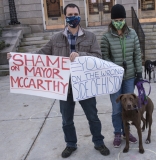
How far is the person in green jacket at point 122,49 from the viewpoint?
3.04m

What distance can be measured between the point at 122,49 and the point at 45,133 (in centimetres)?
195

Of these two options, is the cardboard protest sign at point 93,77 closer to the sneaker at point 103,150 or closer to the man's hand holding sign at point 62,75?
the man's hand holding sign at point 62,75

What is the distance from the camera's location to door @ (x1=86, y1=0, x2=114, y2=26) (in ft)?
41.6

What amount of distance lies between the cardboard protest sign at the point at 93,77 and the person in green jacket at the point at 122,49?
0.18 m

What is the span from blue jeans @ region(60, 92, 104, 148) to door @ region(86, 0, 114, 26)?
33.8 ft

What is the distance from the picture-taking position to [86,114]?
308 centimetres

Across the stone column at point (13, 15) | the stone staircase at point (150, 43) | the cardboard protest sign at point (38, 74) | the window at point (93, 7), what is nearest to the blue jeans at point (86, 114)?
the cardboard protest sign at point (38, 74)

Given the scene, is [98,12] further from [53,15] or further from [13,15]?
[13,15]

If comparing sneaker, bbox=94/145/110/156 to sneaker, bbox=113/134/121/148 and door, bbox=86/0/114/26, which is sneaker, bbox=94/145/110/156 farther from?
door, bbox=86/0/114/26

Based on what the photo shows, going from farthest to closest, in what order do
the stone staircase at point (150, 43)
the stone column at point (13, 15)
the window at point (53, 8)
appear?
the window at point (53, 8)
the stone column at point (13, 15)
the stone staircase at point (150, 43)

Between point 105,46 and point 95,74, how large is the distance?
0.41 m

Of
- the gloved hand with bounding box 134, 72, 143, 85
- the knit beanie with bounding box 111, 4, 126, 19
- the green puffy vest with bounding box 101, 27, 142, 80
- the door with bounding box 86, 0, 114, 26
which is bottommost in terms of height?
the gloved hand with bounding box 134, 72, 143, 85

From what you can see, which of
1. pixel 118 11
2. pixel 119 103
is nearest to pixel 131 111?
pixel 119 103

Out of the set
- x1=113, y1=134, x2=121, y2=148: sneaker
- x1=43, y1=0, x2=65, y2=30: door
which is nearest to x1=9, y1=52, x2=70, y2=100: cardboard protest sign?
x1=113, y1=134, x2=121, y2=148: sneaker
